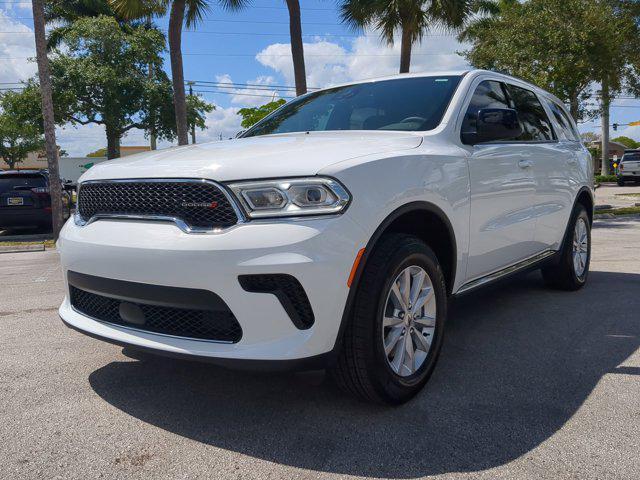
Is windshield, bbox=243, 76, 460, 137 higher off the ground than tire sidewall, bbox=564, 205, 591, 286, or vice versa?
windshield, bbox=243, 76, 460, 137

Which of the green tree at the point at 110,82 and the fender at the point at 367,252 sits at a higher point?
the green tree at the point at 110,82

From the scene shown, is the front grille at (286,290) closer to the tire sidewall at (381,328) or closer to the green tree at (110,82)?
the tire sidewall at (381,328)

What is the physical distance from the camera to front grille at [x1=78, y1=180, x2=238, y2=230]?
98.7 inches

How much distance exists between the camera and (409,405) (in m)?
2.93

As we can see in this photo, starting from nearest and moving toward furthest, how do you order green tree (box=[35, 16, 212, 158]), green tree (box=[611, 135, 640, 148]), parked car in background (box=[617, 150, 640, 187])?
1. green tree (box=[35, 16, 212, 158])
2. parked car in background (box=[617, 150, 640, 187])
3. green tree (box=[611, 135, 640, 148])

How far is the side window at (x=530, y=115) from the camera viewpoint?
4.52m

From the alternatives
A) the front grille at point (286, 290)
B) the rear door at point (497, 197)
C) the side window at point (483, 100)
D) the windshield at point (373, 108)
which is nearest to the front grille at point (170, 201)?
the front grille at point (286, 290)

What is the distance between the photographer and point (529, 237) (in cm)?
433

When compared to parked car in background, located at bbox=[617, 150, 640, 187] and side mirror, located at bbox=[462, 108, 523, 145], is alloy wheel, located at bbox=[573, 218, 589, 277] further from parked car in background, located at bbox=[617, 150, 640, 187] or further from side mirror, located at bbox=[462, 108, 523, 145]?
parked car in background, located at bbox=[617, 150, 640, 187]

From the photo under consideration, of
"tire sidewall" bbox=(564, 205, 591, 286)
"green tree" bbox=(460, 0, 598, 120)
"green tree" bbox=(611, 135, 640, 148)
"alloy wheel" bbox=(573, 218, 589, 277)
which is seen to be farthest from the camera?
"green tree" bbox=(611, 135, 640, 148)

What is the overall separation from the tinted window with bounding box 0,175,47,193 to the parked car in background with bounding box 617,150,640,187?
2940 centimetres

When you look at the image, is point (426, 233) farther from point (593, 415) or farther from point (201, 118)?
point (201, 118)

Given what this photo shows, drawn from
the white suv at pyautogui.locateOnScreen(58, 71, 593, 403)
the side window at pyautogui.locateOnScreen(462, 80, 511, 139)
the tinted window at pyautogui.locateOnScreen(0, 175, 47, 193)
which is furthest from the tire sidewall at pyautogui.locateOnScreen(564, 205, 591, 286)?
the tinted window at pyautogui.locateOnScreen(0, 175, 47, 193)

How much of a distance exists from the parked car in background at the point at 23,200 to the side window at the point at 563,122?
10.2 m
